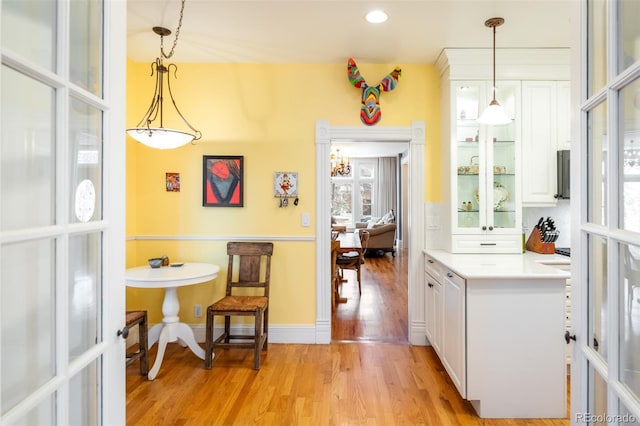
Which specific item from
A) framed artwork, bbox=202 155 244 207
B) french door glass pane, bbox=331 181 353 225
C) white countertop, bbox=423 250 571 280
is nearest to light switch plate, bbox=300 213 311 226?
framed artwork, bbox=202 155 244 207

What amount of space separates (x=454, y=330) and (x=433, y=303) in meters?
0.62

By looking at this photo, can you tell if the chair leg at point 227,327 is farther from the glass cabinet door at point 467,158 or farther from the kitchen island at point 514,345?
the glass cabinet door at point 467,158

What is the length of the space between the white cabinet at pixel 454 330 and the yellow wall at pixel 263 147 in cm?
115

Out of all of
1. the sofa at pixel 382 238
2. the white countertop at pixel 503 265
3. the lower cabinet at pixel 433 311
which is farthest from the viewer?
the sofa at pixel 382 238

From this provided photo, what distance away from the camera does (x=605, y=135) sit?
935 mm

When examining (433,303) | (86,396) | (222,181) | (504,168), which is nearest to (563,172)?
(504,168)

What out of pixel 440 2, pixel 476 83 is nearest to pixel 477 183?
pixel 476 83

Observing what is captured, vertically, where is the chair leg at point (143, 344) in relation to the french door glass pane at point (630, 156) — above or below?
below

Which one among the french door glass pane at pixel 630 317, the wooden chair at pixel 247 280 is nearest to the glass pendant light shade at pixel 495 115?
the french door glass pane at pixel 630 317

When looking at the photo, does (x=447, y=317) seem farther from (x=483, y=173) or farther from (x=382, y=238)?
(x=382, y=238)

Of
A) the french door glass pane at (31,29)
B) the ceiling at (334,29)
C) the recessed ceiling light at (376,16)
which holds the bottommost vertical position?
the french door glass pane at (31,29)

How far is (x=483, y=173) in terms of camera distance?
3.14m

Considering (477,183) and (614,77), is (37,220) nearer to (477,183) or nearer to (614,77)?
(614,77)

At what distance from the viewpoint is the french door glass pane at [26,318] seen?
71 centimetres
